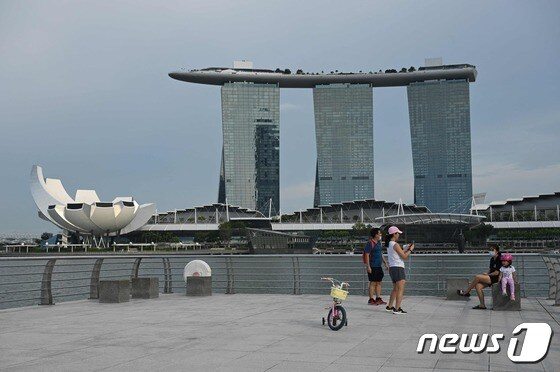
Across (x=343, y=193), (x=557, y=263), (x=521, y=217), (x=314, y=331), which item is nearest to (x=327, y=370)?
(x=314, y=331)

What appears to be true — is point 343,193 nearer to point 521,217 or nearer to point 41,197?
point 521,217

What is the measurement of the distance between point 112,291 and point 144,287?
1.34m

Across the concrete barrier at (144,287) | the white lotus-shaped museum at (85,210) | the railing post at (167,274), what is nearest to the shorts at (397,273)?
the concrete barrier at (144,287)

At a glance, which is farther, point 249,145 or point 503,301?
point 249,145

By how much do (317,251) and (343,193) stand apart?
62.6 meters

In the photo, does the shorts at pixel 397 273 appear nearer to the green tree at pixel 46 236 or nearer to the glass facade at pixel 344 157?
the green tree at pixel 46 236

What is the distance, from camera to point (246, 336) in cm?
1003

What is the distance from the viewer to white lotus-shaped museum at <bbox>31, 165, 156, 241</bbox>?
450ft

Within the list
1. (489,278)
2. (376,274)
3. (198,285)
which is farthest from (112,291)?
Result: (489,278)

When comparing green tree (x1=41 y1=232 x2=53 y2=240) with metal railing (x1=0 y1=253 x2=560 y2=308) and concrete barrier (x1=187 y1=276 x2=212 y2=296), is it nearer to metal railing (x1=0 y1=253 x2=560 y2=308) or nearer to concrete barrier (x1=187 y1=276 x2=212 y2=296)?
metal railing (x1=0 y1=253 x2=560 y2=308)

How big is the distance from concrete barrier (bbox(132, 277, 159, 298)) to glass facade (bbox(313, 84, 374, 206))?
583ft

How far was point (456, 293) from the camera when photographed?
1602cm

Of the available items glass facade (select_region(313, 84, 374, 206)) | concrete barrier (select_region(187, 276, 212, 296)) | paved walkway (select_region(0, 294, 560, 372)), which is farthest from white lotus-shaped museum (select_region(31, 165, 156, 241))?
paved walkway (select_region(0, 294, 560, 372))

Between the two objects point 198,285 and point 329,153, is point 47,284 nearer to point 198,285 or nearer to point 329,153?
point 198,285
